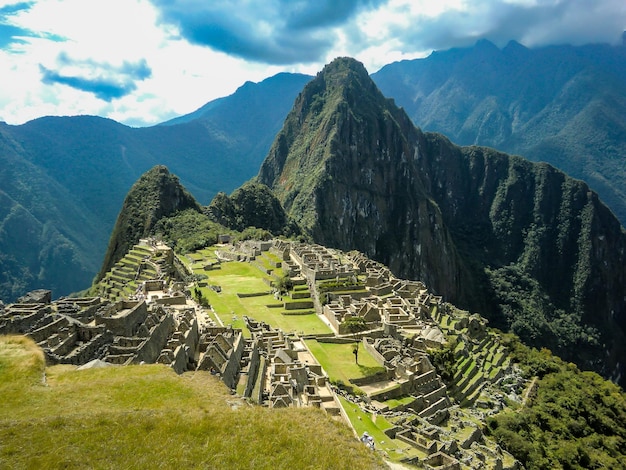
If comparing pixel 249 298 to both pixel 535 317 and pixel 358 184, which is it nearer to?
pixel 535 317

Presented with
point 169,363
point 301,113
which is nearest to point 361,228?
point 301,113

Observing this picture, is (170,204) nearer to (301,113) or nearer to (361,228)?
(361,228)

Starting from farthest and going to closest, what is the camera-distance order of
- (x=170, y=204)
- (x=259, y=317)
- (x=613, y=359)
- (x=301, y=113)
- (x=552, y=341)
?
(x=301, y=113) → (x=613, y=359) → (x=552, y=341) → (x=170, y=204) → (x=259, y=317)

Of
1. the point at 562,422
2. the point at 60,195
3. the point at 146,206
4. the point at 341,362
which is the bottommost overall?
the point at 562,422

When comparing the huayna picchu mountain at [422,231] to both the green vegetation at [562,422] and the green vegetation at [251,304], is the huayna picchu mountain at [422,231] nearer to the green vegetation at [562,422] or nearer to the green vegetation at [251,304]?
the green vegetation at [251,304]

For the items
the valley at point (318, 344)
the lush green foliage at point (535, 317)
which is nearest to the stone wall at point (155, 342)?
the valley at point (318, 344)

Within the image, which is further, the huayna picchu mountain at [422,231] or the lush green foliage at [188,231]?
the huayna picchu mountain at [422,231]

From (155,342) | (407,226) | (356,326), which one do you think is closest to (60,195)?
(407,226)
